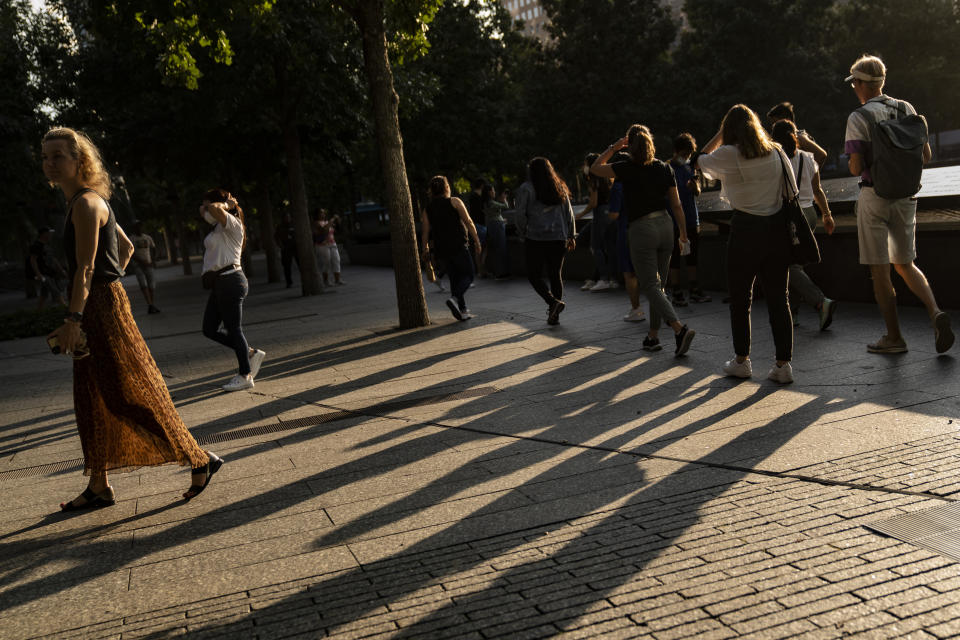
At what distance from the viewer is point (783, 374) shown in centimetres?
620

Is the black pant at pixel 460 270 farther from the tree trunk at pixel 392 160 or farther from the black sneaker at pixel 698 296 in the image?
the black sneaker at pixel 698 296

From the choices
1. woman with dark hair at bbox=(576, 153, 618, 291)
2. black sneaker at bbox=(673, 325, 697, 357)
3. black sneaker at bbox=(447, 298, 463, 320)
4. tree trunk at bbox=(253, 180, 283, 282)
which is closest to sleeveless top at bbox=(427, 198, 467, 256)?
black sneaker at bbox=(447, 298, 463, 320)

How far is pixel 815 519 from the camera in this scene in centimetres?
367

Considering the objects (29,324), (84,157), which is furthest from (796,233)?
(29,324)

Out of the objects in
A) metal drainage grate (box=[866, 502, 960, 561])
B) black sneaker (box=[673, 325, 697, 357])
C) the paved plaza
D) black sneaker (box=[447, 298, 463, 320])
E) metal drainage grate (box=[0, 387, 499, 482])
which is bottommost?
metal drainage grate (box=[866, 502, 960, 561])

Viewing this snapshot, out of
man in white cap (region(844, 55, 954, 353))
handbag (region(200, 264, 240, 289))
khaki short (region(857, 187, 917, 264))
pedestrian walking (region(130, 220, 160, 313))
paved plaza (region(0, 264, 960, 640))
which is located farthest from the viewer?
pedestrian walking (region(130, 220, 160, 313))

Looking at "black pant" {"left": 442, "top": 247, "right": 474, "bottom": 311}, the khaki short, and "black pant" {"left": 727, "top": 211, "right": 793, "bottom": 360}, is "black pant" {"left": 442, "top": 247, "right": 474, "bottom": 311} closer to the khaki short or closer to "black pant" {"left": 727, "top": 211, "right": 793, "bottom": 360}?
"black pant" {"left": 727, "top": 211, "right": 793, "bottom": 360}

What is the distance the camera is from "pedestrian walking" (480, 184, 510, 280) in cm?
1705

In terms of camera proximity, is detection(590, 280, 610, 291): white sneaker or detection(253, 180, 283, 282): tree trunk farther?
detection(253, 180, 283, 282): tree trunk

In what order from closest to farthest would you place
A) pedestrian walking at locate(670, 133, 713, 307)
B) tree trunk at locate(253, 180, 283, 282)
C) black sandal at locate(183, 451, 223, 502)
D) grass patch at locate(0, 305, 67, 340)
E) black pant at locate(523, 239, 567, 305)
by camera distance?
1. black sandal at locate(183, 451, 223, 502)
2. pedestrian walking at locate(670, 133, 713, 307)
3. black pant at locate(523, 239, 567, 305)
4. grass patch at locate(0, 305, 67, 340)
5. tree trunk at locate(253, 180, 283, 282)

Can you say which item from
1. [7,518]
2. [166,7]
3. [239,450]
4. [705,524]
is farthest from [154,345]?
[705,524]

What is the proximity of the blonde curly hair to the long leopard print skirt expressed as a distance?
498 millimetres

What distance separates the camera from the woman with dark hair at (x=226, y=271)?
7.73 metres

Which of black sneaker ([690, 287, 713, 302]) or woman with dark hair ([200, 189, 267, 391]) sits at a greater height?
woman with dark hair ([200, 189, 267, 391])
